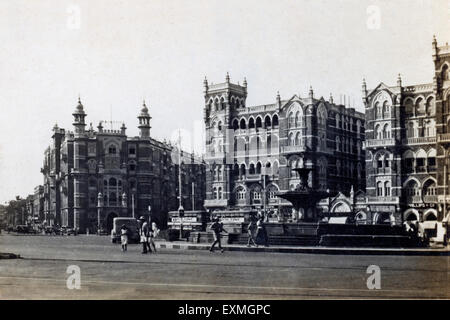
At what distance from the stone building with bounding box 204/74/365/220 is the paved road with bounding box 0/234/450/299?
4557 cm

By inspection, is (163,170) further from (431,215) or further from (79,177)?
(431,215)

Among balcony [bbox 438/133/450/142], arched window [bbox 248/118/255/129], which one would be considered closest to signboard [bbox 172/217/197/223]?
balcony [bbox 438/133/450/142]

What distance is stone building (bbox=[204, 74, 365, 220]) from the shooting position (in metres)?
69.9

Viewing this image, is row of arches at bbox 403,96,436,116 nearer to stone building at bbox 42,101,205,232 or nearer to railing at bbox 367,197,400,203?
railing at bbox 367,197,400,203

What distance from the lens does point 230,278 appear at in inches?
684

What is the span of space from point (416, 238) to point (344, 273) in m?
14.1

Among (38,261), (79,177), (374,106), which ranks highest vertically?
(374,106)

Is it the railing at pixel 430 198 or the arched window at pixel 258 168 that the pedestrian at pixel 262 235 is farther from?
the arched window at pixel 258 168

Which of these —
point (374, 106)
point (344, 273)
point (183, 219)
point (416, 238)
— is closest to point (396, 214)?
point (374, 106)

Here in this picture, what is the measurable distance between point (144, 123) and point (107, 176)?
352 inches

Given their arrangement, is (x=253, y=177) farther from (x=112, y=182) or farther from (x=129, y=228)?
(x=129, y=228)

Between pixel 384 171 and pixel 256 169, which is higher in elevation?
pixel 256 169

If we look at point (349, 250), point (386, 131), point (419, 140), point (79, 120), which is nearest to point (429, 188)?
point (419, 140)
